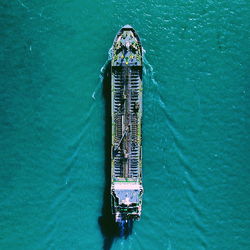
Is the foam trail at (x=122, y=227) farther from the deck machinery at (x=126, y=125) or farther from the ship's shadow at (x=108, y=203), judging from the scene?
the deck machinery at (x=126, y=125)

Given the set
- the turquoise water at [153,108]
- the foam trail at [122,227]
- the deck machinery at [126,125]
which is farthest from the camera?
the foam trail at [122,227]

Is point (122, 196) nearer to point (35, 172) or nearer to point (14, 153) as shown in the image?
point (35, 172)

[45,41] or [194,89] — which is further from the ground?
[45,41]

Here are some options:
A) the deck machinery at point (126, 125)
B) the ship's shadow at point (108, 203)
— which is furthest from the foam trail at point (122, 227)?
the deck machinery at point (126, 125)

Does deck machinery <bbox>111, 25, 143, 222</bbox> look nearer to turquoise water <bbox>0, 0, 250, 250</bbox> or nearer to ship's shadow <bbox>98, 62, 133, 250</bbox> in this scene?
ship's shadow <bbox>98, 62, 133, 250</bbox>

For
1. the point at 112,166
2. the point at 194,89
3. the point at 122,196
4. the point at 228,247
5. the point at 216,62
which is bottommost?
the point at 228,247

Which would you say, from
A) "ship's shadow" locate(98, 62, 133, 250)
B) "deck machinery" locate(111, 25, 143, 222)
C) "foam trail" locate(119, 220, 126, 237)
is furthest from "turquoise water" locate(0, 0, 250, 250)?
"deck machinery" locate(111, 25, 143, 222)

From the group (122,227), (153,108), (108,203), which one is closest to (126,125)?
(153,108)

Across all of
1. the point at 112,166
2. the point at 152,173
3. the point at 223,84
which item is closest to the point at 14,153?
the point at 112,166
